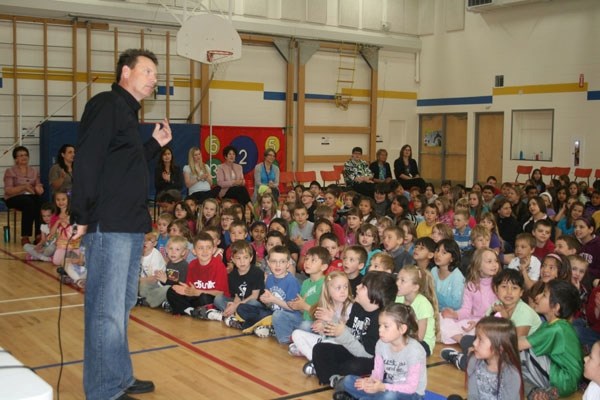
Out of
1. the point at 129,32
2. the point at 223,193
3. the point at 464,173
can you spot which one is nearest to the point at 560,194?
the point at 223,193

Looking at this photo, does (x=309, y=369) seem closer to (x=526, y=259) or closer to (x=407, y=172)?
(x=526, y=259)

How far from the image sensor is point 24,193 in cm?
964

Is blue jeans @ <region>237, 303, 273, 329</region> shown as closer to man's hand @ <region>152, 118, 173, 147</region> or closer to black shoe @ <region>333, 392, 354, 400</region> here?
black shoe @ <region>333, 392, 354, 400</region>

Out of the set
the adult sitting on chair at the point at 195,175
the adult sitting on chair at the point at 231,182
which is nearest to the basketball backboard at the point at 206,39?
the adult sitting on chair at the point at 231,182

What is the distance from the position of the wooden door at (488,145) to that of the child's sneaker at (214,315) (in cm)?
1280

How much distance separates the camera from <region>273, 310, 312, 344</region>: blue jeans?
515cm

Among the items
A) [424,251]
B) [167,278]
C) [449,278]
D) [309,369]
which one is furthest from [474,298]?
[167,278]

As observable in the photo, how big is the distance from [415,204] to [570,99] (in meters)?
7.77

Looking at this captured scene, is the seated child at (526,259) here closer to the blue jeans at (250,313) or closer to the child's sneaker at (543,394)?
the child's sneaker at (543,394)

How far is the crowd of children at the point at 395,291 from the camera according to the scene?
3.63 meters

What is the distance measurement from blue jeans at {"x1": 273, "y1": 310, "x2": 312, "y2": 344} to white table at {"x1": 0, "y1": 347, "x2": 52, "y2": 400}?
10.7 ft

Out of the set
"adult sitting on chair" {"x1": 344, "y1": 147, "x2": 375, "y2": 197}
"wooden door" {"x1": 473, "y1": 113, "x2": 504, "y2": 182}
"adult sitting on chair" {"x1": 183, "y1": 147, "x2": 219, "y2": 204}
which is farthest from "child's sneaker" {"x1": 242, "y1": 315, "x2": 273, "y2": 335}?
"wooden door" {"x1": 473, "y1": 113, "x2": 504, "y2": 182}

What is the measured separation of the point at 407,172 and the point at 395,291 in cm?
945

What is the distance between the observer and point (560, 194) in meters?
10.1
